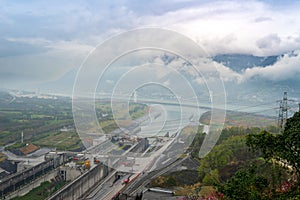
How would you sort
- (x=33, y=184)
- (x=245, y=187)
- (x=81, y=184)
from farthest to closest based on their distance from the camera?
(x=33, y=184), (x=81, y=184), (x=245, y=187)

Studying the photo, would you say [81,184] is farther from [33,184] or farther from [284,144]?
[284,144]

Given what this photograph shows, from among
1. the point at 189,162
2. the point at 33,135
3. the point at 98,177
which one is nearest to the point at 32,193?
the point at 98,177

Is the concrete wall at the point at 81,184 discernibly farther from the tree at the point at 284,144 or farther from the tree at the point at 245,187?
Answer: the tree at the point at 284,144

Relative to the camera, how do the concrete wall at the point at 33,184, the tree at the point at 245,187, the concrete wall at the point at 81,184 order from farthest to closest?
the concrete wall at the point at 33,184 → the concrete wall at the point at 81,184 → the tree at the point at 245,187

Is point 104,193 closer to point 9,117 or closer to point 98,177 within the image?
point 98,177

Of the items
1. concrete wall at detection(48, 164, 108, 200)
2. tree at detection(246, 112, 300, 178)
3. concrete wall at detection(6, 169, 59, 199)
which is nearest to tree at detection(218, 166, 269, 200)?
tree at detection(246, 112, 300, 178)

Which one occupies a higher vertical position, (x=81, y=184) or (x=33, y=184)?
(x=81, y=184)

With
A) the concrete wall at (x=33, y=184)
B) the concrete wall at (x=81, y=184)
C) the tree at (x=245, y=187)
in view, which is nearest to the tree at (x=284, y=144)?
the tree at (x=245, y=187)

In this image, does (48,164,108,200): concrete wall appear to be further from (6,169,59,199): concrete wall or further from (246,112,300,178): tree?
(246,112,300,178): tree

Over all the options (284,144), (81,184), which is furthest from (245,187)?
(81,184)
